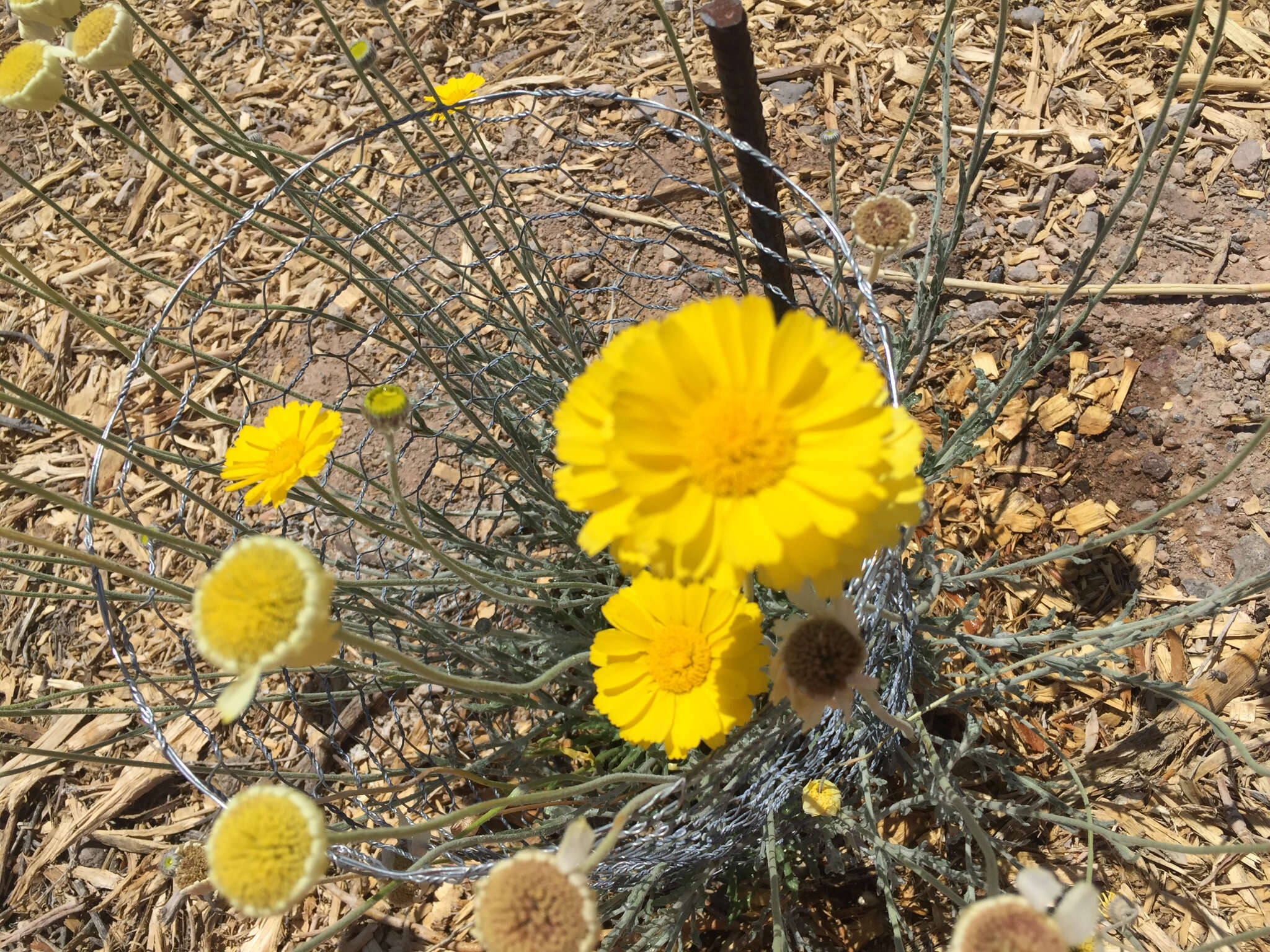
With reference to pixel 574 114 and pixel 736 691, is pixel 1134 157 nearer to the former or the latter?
pixel 574 114

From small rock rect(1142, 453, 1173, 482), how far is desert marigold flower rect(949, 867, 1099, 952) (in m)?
1.73

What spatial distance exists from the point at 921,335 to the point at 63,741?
3.01 meters

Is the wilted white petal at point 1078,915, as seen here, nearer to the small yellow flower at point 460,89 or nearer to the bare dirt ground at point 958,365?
the bare dirt ground at point 958,365

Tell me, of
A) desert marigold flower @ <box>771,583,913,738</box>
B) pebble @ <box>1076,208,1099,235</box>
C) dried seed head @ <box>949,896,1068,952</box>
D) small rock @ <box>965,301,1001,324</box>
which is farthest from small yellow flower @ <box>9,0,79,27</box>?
pebble @ <box>1076,208,1099,235</box>

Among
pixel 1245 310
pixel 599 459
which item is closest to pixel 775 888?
pixel 599 459

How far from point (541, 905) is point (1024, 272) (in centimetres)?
257

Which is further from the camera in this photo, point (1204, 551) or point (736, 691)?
point (1204, 551)

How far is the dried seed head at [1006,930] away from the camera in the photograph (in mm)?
1096

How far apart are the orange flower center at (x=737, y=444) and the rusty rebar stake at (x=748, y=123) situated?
1110 millimetres

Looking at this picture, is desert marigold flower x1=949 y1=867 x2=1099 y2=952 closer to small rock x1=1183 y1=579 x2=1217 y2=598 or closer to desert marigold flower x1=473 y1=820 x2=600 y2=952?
desert marigold flower x1=473 y1=820 x2=600 y2=952

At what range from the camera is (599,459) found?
113 cm

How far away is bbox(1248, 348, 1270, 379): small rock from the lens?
255cm

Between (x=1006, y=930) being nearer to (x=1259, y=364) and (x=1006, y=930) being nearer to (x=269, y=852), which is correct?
(x=269, y=852)

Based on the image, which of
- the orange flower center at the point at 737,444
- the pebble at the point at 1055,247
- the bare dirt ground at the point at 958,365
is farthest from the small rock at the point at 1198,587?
the orange flower center at the point at 737,444
